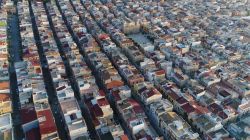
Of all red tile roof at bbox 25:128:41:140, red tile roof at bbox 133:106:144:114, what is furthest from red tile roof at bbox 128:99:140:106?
Result: red tile roof at bbox 25:128:41:140

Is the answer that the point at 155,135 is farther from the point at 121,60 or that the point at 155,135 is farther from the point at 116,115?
the point at 121,60

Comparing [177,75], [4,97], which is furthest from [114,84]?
[4,97]

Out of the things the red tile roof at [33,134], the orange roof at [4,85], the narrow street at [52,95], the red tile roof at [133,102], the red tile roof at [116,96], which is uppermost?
the red tile roof at [116,96]

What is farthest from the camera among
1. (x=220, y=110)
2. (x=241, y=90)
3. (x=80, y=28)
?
(x=80, y=28)

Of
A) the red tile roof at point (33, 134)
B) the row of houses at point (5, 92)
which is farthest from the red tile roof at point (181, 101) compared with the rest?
the row of houses at point (5, 92)

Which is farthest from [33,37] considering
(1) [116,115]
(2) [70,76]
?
(1) [116,115]

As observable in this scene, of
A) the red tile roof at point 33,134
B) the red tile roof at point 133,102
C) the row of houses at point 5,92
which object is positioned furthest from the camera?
the red tile roof at point 133,102

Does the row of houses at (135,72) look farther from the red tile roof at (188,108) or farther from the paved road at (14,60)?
the paved road at (14,60)

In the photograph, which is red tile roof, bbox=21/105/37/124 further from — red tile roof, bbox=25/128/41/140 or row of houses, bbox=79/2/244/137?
row of houses, bbox=79/2/244/137
